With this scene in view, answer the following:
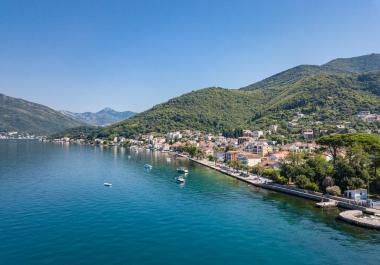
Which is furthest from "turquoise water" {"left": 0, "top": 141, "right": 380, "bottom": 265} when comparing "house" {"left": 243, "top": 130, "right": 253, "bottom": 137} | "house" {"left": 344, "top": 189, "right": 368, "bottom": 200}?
"house" {"left": 243, "top": 130, "right": 253, "bottom": 137}

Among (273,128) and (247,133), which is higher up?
(273,128)

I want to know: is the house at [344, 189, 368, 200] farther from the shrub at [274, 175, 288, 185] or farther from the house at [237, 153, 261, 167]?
the house at [237, 153, 261, 167]

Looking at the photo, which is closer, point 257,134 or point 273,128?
point 257,134

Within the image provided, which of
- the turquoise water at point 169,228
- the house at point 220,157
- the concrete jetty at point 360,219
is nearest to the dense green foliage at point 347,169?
the turquoise water at point 169,228

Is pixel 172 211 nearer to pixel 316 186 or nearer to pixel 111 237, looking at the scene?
pixel 111 237

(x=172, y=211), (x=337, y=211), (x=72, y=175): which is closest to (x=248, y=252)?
(x=172, y=211)

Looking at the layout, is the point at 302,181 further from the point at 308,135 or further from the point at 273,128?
the point at 273,128

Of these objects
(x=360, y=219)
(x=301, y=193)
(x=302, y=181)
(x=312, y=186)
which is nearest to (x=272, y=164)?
(x=302, y=181)

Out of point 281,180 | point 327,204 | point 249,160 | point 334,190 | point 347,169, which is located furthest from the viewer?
point 249,160
